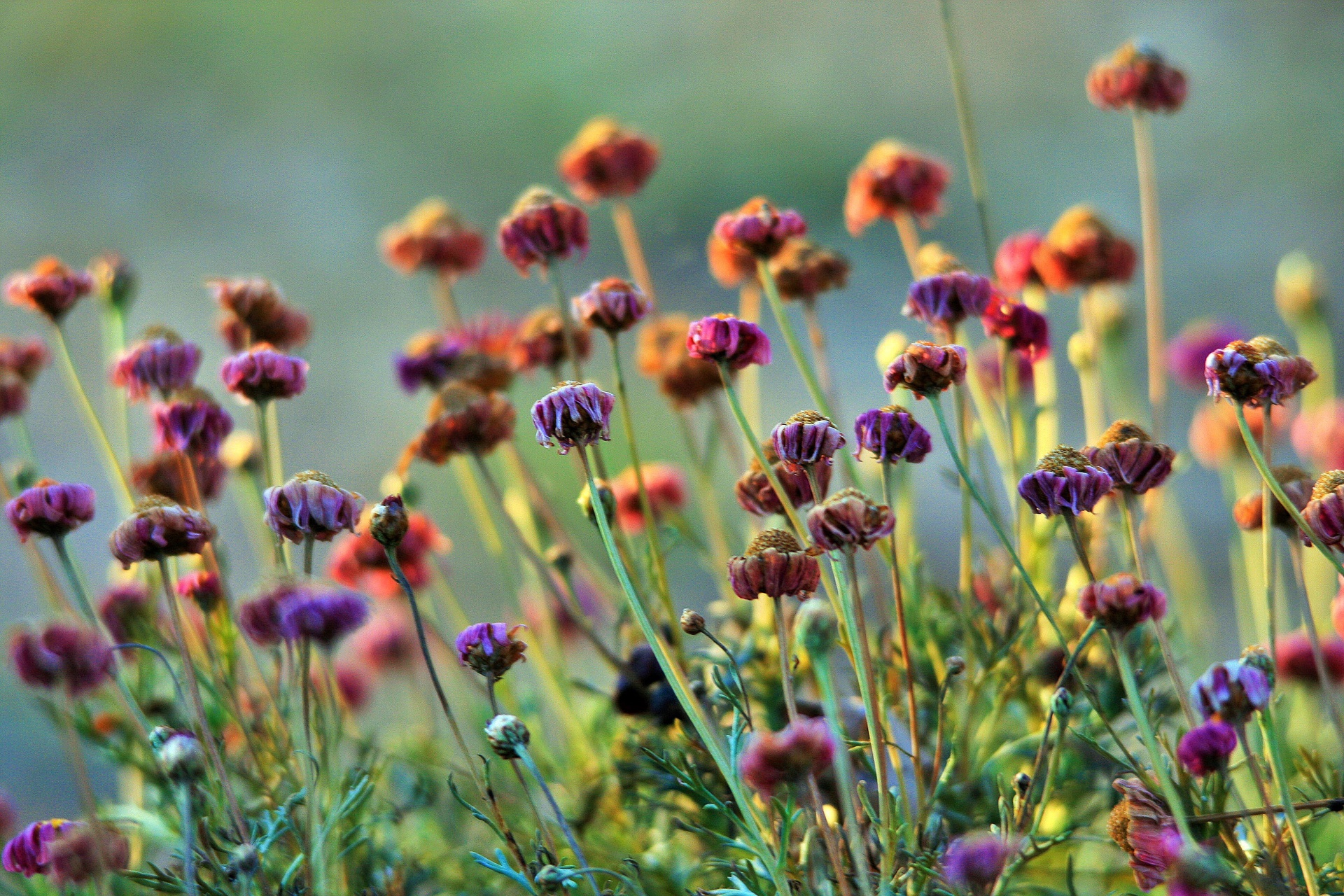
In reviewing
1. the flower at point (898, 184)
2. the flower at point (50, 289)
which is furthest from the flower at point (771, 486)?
the flower at point (50, 289)

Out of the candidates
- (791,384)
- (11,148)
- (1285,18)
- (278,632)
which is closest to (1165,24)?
(1285,18)

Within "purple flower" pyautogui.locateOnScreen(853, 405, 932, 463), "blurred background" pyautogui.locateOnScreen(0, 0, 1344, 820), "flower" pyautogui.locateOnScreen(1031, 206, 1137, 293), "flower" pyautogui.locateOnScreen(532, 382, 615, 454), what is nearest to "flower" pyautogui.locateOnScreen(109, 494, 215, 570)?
"flower" pyautogui.locateOnScreen(532, 382, 615, 454)

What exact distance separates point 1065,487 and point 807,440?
0.09 meters

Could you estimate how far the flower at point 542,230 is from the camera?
1.97 ft

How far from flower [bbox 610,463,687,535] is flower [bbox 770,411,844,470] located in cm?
27

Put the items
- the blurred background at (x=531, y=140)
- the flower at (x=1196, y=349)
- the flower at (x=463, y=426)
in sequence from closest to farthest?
the flower at (x=463, y=426) → the flower at (x=1196, y=349) → the blurred background at (x=531, y=140)

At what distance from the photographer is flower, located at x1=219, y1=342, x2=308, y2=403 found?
1.75 ft

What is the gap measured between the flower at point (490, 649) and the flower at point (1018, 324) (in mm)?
268

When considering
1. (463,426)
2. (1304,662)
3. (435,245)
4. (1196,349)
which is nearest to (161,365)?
(463,426)

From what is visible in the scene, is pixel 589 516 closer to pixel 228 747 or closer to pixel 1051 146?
pixel 228 747

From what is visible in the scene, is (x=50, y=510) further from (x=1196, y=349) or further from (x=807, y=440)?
(x=1196, y=349)

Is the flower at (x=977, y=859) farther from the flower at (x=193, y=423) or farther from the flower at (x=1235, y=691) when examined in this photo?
the flower at (x=193, y=423)

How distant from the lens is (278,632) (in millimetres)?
406

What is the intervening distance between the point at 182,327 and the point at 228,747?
5.94 feet
